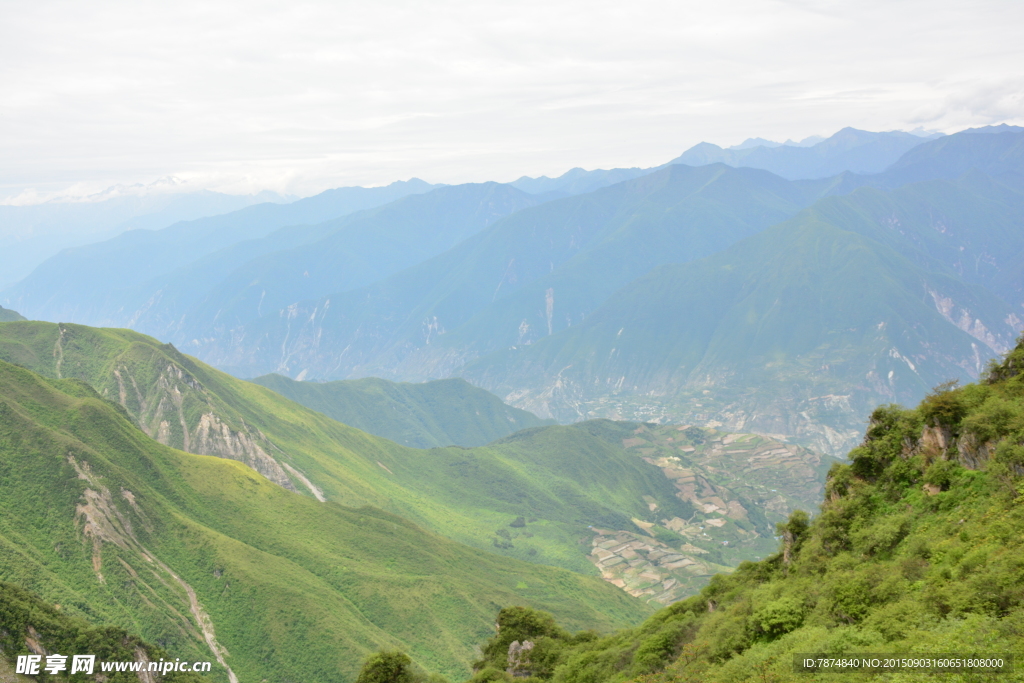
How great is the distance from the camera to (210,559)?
130875 mm

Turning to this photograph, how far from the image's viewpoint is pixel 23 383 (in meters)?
142

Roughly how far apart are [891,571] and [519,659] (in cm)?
4576

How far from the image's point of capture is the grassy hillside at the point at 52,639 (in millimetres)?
74812

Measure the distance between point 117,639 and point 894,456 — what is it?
86.7 meters

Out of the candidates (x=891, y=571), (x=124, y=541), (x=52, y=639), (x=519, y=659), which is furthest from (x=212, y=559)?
(x=891, y=571)

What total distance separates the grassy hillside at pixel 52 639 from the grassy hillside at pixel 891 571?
5292 centimetres

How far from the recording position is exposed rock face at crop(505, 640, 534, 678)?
7788cm

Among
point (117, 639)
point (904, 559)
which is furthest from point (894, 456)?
point (117, 639)

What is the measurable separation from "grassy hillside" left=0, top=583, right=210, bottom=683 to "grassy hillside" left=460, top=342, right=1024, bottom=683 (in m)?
52.9

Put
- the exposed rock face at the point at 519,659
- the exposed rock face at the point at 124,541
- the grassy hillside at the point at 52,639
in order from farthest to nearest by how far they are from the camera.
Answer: the exposed rock face at the point at 124,541 < the exposed rock face at the point at 519,659 < the grassy hillside at the point at 52,639

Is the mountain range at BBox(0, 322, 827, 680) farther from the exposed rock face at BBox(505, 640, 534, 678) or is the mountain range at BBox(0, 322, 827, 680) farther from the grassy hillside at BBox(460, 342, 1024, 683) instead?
the grassy hillside at BBox(460, 342, 1024, 683)

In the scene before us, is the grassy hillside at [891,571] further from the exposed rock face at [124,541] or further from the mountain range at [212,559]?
the exposed rock face at [124,541]

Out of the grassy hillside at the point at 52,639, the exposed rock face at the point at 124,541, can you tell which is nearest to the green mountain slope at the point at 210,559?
the exposed rock face at the point at 124,541

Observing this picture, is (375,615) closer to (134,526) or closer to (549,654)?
(134,526)
